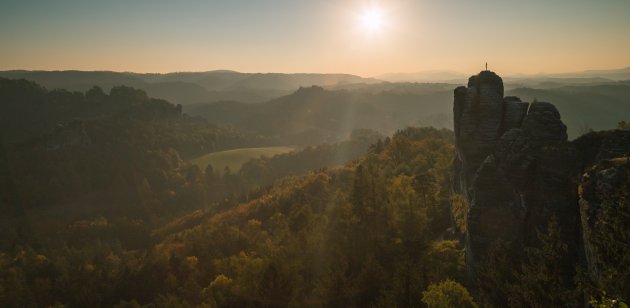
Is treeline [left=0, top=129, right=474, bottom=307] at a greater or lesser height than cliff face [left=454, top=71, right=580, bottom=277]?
lesser

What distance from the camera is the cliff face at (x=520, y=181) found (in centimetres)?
2938

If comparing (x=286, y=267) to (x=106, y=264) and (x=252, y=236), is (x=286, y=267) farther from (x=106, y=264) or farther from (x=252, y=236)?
(x=106, y=264)

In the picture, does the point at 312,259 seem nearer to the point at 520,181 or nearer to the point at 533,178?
the point at 520,181

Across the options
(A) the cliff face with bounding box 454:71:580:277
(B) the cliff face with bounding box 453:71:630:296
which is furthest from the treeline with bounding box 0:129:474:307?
(B) the cliff face with bounding box 453:71:630:296

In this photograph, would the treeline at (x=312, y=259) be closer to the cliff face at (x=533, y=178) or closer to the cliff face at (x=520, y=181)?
the cliff face at (x=520, y=181)

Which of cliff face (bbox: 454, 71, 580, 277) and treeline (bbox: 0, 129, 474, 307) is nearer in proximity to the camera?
cliff face (bbox: 454, 71, 580, 277)

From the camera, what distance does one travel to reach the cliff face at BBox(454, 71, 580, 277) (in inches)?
1156

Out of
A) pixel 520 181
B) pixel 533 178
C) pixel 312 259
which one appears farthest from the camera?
pixel 312 259

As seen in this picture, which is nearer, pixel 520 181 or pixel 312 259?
pixel 520 181

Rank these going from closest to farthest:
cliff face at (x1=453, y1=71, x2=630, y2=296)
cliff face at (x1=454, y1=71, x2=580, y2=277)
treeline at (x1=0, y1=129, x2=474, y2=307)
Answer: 1. cliff face at (x1=453, y1=71, x2=630, y2=296)
2. cliff face at (x1=454, y1=71, x2=580, y2=277)
3. treeline at (x1=0, y1=129, x2=474, y2=307)

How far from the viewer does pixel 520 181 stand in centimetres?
3203

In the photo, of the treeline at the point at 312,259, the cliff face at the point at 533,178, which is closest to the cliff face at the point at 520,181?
the cliff face at the point at 533,178

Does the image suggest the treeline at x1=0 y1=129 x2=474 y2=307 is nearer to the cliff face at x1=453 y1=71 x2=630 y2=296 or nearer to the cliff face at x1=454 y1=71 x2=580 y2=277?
the cliff face at x1=454 y1=71 x2=580 y2=277

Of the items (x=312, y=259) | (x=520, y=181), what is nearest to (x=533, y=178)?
(x=520, y=181)
